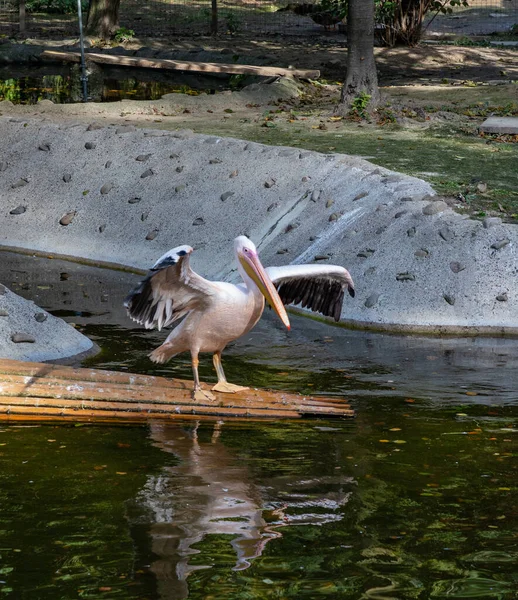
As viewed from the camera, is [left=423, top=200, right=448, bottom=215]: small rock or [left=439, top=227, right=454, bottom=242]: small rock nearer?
[left=439, top=227, right=454, bottom=242]: small rock

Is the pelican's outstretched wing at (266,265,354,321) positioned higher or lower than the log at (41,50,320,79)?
lower

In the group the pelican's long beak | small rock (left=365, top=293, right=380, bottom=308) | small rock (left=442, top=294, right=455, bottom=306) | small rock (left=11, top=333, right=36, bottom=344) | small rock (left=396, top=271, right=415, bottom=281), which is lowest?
small rock (left=11, top=333, right=36, bottom=344)

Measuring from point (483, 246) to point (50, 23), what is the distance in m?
22.9

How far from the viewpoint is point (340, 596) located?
16.9 feet

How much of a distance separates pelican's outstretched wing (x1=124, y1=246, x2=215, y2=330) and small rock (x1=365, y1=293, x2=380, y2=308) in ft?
11.8

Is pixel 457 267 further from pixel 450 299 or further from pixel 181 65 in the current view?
pixel 181 65

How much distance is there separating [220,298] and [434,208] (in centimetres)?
493

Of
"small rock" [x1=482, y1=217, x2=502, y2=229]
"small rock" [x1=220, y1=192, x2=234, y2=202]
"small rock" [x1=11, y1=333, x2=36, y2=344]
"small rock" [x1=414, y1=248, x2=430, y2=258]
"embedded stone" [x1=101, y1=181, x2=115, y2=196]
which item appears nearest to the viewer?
"small rock" [x1=11, y1=333, x2=36, y2=344]

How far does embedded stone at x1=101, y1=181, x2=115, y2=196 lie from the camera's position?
14.3 meters

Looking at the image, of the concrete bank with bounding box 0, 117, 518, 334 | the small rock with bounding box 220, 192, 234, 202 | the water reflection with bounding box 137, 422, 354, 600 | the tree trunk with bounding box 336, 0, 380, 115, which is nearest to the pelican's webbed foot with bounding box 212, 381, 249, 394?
the water reflection with bounding box 137, 422, 354, 600

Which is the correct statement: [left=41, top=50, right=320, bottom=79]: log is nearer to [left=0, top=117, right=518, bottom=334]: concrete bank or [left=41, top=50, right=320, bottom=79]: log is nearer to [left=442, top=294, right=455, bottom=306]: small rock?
[left=0, top=117, right=518, bottom=334]: concrete bank

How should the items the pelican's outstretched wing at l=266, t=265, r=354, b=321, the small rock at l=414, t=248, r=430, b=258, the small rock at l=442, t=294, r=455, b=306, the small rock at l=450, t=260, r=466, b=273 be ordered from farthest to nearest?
the small rock at l=414, t=248, r=430, b=258
the small rock at l=450, t=260, r=466, b=273
the small rock at l=442, t=294, r=455, b=306
the pelican's outstretched wing at l=266, t=265, r=354, b=321

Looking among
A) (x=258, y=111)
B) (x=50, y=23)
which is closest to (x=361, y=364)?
(x=258, y=111)

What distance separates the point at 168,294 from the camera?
730 centimetres
